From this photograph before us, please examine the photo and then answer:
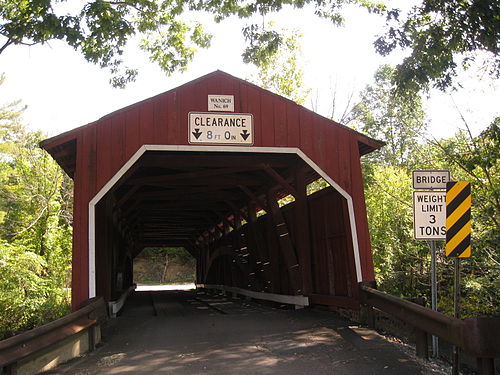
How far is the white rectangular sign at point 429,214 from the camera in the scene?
21.3 ft

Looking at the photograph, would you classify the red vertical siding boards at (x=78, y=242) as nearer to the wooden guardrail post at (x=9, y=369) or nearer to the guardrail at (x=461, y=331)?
the wooden guardrail post at (x=9, y=369)

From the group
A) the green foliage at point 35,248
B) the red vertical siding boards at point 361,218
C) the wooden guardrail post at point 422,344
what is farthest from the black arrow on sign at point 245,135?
the green foliage at point 35,248

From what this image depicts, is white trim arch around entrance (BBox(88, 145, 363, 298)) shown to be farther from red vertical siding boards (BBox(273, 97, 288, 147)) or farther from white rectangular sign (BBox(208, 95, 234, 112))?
white rectangular sign (BBox(208, 95, 234, 112))

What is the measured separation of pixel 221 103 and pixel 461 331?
5.79 meters

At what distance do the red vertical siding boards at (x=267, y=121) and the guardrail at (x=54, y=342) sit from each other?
3.80 m

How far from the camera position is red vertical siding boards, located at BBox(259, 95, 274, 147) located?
9070mm

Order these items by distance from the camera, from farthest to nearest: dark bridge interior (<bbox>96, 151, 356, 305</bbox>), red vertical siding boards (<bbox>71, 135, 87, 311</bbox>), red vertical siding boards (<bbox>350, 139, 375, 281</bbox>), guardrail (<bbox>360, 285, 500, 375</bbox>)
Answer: dark bridge interior (<bbox>96, 151, 356, 305</bbox>)
red vertical siding boards (<bbox>350, 139, 375, 281</bbox>)
red vertical siding boards (<bbox>71, 135, 87, 311</bbox>)
guardrail (<bbox>360, 285, 500, 375</bbox>)

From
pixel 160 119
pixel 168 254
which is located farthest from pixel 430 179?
pixel 168 254

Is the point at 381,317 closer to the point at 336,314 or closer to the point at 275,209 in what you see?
the point at 336,314

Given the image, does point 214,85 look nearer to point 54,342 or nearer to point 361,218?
point 361,218

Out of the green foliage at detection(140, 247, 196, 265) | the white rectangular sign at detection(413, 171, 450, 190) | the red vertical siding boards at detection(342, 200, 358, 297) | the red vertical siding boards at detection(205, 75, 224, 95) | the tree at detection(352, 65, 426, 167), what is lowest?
the red vertical siding boards at detection(342, 200, 358, 297)

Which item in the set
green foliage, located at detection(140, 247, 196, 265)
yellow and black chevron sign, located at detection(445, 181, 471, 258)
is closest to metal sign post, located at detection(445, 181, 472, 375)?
yellow and black chevron sign, located at detection(445, 181, 471, 258)

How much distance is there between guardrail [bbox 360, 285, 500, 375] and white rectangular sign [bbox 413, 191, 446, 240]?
3.03 ft

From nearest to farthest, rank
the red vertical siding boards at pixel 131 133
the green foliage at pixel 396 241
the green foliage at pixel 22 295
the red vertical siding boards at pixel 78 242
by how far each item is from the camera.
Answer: the red vertical siding boards at pixel 78 242
the red vertical siding boards at pixel 131 133
the green foliage at pixel 22 295
the green foliage at pixel 396 241
